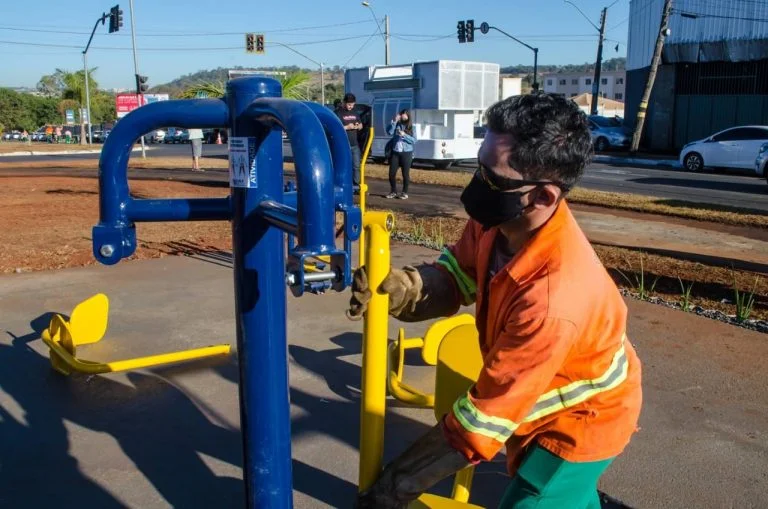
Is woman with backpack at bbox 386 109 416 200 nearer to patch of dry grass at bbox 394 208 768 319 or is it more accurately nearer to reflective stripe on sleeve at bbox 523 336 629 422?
patch of dry grass at bbox 394 208 768 319

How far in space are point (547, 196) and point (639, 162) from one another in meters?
25.3

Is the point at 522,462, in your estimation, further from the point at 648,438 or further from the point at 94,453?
the point at 94,453

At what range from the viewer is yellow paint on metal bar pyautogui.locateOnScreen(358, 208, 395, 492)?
6.94ft

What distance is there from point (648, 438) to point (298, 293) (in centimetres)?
243

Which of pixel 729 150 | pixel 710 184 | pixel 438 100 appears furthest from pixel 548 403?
pixel 729 150

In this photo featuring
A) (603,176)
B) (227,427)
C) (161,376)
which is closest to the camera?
(227,427)

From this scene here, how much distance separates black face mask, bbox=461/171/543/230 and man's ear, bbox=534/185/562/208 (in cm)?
3

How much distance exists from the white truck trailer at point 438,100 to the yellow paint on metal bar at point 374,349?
Result: 724 inches

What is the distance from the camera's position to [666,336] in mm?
5023

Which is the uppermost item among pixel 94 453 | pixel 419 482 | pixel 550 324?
pixel 550 324

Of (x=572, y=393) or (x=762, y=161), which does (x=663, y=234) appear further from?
(x=762, y=161)

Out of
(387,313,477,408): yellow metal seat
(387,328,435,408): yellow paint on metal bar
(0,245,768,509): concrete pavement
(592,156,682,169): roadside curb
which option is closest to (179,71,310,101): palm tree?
(592,156,682,169): roadside curb

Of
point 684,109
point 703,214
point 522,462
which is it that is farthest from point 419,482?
point 684,109

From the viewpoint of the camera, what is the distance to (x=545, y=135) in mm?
1710
